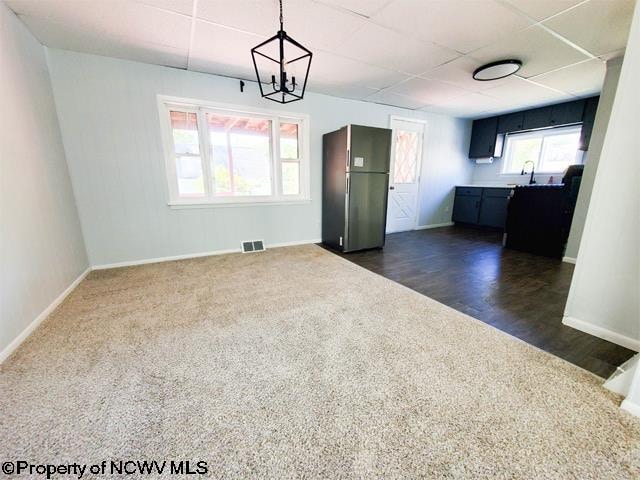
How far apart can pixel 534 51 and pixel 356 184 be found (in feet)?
7.85

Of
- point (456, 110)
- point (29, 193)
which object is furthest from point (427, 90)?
point (29, 193)

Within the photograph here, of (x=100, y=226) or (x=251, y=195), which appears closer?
(x=100, y=226)

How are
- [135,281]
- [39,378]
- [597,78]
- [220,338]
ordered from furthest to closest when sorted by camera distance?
[597,78], [135,281], [220,338], [39,378]

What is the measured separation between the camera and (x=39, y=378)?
4.62 ft

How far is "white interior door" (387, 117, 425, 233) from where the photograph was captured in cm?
512

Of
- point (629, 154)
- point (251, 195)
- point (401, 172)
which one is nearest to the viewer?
point (629, 154)

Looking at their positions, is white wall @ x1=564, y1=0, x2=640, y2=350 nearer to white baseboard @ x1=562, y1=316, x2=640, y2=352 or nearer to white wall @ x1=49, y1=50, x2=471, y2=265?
white baseboard @ x1=562, y1=316, x2=640, y2=352

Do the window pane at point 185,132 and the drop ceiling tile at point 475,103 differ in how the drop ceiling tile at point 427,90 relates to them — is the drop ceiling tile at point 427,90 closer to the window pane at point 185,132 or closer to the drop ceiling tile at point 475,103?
the drop ceiling tile at point 475,103

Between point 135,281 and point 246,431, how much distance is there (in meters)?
2.44

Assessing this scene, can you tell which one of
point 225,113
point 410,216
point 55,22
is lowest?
point 410,216

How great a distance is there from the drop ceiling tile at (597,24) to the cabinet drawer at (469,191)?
3217 millimetres

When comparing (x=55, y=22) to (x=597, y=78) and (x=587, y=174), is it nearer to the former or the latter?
(x=587, y=174)

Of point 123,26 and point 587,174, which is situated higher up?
point 123,26

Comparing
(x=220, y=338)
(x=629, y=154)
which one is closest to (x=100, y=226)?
(x=220, y=338)
